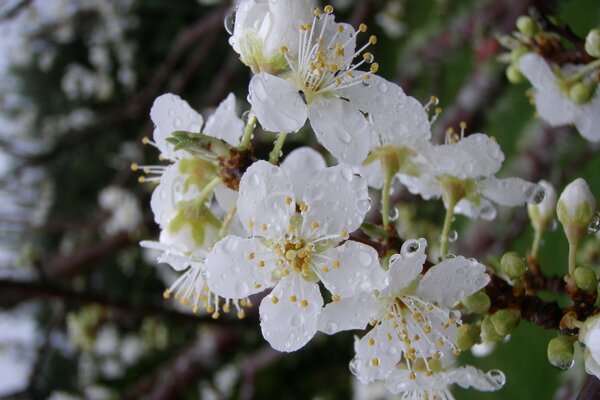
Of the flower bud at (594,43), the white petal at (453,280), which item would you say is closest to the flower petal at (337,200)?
the white petal at (453,280)

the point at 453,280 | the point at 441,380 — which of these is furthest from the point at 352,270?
the point at 441,380

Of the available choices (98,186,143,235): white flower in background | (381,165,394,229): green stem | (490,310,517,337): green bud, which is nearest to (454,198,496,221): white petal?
(381,165,394,229): green stem

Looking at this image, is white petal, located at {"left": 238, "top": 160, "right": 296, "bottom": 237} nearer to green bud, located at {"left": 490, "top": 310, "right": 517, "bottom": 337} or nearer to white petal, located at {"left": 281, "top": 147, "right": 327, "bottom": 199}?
white petal, located at {"left": 281, "top": 147, "right": 327, "bottom": 199}

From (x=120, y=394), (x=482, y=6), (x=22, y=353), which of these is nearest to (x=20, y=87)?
(x=22, y=353)

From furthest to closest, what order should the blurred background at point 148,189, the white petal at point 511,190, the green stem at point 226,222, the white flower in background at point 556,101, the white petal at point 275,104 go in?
the blurred background at point 148,189 → the white flower in background at point 556,101 → the white petal at point 511,190 → the green stem at point 226,222 → the white petal at point 275,104

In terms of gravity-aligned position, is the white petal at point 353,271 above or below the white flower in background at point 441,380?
above

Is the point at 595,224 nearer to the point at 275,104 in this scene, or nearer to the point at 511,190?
the point at 511,190

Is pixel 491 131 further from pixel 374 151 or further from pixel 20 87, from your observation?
pixel 20 87

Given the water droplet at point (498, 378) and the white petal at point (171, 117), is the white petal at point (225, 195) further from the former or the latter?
the water droplet at point (498, 378)
